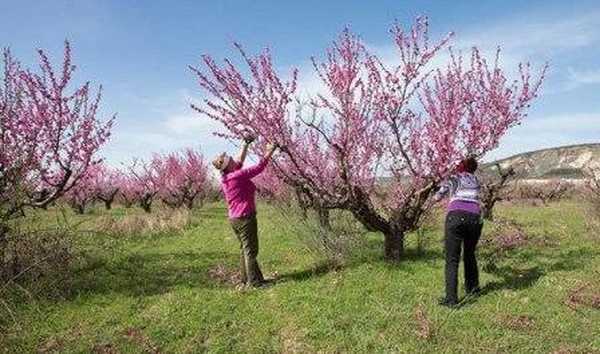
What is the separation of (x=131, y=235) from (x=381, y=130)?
420 inches

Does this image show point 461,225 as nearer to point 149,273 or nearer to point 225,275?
point 225,275

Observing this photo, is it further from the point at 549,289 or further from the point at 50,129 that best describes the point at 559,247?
the point at 50,129

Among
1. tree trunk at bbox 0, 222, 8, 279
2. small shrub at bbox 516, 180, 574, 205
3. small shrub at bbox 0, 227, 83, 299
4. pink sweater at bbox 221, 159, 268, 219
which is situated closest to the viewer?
tree trunk at bbox 0, 222, 8, 279

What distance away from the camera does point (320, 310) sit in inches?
359

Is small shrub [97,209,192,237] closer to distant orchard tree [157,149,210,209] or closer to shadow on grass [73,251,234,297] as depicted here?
shadow on grass [73,251,234,297]

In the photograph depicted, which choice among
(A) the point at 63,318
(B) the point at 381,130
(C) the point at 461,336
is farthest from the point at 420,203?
(A) the point at 63,318

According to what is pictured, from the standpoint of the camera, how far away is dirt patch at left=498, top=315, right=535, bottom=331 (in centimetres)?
818

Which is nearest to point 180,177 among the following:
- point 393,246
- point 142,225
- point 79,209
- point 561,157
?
point 79,209

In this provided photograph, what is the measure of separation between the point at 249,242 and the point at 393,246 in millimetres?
2951

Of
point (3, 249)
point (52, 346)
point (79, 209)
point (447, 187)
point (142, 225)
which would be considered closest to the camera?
point (52, 346)

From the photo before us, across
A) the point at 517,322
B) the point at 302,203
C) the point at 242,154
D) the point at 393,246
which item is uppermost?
the point at 242,154

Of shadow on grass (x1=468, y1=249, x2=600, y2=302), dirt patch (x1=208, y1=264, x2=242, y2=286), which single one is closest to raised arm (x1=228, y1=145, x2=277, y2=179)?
dirt patch (x1=208, y1=264, x2=242, y2=286)

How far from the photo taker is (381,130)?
1216 centimetres

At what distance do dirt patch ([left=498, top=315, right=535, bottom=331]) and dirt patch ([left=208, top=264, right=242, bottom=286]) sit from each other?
15.2ft
